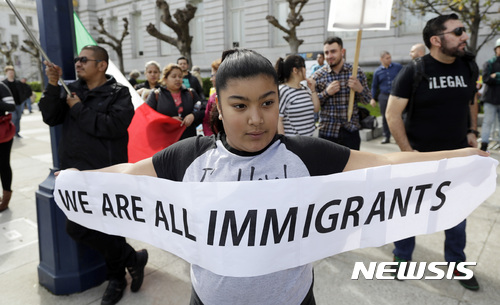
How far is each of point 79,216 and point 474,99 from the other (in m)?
3.19

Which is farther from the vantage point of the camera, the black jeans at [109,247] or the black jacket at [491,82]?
the black jacket at [491,82]

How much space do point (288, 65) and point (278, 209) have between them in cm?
250

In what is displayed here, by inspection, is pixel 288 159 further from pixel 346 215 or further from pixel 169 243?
pixel 169 243

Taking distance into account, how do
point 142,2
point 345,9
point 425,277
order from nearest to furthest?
point 425,277
point 345,9
point 142,2

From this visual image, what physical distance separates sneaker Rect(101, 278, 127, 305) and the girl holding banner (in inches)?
62.3

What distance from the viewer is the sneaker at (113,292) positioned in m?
2.88

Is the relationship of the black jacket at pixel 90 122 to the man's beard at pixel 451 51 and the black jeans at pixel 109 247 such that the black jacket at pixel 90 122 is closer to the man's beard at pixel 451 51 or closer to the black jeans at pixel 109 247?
the black jeans at pixel 109 247

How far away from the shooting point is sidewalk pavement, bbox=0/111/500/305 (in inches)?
114

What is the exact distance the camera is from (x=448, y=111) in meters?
2.96

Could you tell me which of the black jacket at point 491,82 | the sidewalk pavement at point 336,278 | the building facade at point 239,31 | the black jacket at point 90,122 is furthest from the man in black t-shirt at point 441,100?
the building facade at point 239,31

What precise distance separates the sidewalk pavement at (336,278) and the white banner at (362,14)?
216 centimetres

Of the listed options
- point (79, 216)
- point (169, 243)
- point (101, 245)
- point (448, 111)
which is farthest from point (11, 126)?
point (448, 111)

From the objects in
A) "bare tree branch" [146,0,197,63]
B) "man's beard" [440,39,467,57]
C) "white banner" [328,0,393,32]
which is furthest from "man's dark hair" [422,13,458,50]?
"bare tree branch" [146,0,197,63]

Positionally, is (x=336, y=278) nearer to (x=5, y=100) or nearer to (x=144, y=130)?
(x=144, y=130)
